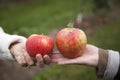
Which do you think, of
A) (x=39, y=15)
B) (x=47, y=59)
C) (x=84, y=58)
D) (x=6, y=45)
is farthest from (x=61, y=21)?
(x=47, y=59)

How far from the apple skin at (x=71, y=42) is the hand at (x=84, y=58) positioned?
0.06m

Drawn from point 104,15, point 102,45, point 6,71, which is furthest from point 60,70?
point 104,15

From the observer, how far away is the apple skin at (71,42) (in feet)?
9.08

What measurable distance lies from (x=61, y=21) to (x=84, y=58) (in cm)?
540

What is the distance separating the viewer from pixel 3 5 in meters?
10.1

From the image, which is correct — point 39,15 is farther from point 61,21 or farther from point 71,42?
point 71,42

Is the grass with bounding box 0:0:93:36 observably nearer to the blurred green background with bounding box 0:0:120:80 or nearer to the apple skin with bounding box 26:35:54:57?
the blurred green background with bounding box 0:0:120:80

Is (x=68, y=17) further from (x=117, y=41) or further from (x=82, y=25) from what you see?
(x=117, y=41)

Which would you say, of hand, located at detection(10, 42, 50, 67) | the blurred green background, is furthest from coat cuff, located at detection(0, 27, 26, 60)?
the blurred green background

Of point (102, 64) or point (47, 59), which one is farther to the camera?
point (102, 64)

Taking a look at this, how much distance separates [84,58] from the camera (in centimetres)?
281

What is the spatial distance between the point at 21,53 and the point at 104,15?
547cm

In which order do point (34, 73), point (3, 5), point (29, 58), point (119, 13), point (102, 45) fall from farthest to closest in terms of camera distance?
point (3, 5) → point (119, 13) → point (102, 45) → point (34, 73) → point (29, 58)

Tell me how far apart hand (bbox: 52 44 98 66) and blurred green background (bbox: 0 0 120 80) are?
63.4 inches
